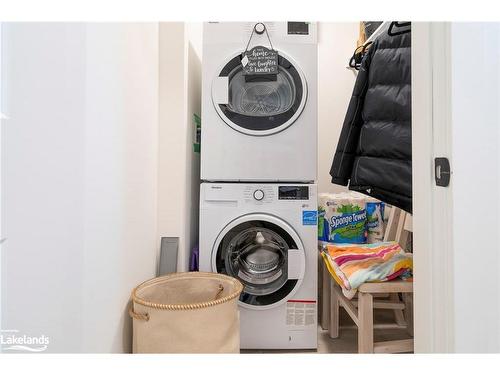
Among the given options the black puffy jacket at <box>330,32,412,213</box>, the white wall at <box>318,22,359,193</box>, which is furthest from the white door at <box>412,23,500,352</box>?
the white wall at <box>318,22,359,193</box>

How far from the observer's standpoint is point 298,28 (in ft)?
5.62

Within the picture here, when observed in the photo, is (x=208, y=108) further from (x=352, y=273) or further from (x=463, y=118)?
(x=463, y=118)

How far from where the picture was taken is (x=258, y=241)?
178 cm

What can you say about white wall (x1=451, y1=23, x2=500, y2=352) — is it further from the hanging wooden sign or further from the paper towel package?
the paper towel package

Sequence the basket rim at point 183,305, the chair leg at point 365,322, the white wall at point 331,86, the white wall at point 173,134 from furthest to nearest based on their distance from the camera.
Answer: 1. the white wall at point 331,86
2. the white wall at point 173,134
3. the chair leg at point 365,322
4. the basket rim at point 183,305

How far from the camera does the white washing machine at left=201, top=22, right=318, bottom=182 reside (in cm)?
170

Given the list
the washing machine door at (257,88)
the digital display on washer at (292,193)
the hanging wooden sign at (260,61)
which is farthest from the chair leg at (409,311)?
the hanging wooden sign at (260,61)

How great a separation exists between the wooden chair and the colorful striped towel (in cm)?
3

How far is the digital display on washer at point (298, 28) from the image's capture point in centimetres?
171

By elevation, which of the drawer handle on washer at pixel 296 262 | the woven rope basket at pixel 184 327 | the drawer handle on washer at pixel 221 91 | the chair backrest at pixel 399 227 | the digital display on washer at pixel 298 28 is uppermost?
A: the digital display on washer at pixel 298 28

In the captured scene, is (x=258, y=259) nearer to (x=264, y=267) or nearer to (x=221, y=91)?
(x=264, y=267)

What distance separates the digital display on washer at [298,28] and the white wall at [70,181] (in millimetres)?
842

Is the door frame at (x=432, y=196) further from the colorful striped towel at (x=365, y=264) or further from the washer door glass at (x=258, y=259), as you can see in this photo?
the washer door glass at (x=258, y=259)

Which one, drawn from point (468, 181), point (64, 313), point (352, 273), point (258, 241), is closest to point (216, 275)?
point (258, 241)
